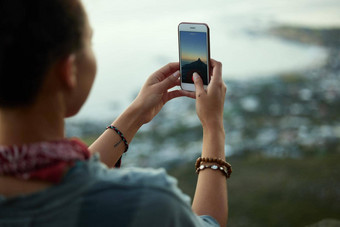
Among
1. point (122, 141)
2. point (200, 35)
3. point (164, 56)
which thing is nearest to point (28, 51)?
point (122, 141)

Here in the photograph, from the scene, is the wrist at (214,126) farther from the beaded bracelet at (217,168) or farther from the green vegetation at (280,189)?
the green vegetation at (280,189)

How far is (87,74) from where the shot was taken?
2.02ft

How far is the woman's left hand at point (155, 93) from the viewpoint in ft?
3.22

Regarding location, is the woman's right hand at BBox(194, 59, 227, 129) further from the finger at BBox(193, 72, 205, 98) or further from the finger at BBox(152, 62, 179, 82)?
the finger at BBox(152, 62, 179, 82)

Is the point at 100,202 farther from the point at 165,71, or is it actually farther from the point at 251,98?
the point at 251,98

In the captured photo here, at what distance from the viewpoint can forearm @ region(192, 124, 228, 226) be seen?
748mm

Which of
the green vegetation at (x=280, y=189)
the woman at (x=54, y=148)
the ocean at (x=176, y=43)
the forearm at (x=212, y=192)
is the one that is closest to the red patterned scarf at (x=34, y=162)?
the woman at (x=54, y=148)

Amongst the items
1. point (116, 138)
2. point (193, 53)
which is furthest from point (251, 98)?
point (116, 138)

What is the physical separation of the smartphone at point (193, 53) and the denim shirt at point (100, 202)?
453 mm

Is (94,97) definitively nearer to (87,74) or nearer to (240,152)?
(240,152)

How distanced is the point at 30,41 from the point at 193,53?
54 cm

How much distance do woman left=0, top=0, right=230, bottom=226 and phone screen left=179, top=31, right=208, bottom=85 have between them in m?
0.42

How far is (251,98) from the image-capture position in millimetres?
2684

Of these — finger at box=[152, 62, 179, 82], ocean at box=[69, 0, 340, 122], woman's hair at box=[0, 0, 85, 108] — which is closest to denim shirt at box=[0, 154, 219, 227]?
woman's hair at box=[0, 0, 85, 108]
